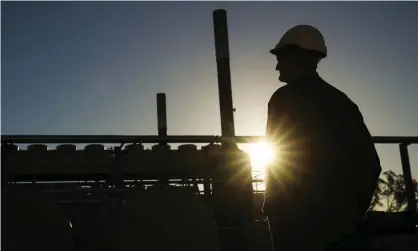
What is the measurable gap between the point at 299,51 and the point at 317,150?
61 centimetres

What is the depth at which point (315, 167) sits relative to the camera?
2473mm

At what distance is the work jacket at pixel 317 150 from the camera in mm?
2443

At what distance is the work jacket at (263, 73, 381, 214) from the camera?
244cm

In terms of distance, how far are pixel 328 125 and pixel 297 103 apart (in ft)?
0.63

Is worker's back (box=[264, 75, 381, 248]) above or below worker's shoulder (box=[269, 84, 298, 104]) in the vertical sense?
below

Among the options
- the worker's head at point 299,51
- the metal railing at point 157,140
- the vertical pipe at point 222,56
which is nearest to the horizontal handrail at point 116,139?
the metal railing at point 157,140

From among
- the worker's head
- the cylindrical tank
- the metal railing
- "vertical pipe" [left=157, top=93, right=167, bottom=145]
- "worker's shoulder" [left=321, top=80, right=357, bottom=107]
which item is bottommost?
the cylindrical tank

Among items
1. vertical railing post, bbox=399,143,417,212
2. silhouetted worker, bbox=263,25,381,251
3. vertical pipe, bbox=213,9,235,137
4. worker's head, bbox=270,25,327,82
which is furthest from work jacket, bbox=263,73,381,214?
vertical pipe, bbox=213,9,235,137

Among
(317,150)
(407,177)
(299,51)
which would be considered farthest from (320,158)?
(407,177)

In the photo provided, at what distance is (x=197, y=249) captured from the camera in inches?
324

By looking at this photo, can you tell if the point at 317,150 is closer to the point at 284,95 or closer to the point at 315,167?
the point at 315,167

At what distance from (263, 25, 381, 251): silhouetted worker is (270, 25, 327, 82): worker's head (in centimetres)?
9

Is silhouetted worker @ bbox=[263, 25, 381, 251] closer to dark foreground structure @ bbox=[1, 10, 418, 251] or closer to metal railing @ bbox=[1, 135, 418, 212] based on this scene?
dark foreground structure @ bbox=[1, 10, 418, 251]

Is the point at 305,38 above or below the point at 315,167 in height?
above
